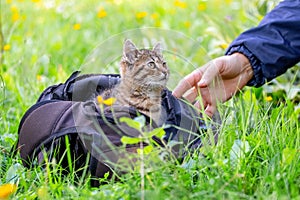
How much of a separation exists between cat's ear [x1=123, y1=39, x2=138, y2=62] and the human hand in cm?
22

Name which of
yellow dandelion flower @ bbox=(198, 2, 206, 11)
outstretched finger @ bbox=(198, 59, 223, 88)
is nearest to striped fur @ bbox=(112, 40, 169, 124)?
outstretched finger @ bbox=(198, 59, 223, 88)

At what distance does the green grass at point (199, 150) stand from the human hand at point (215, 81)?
0.17 feet

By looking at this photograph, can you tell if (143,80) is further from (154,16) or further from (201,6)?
(201,6)

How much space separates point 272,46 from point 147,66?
2.11 feet

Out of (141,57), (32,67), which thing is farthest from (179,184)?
(32,67)

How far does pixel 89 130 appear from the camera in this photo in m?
2.05

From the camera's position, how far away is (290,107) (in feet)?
8.41

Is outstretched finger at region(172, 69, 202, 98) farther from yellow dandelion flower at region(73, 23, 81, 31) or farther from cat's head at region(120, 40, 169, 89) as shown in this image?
yellow dandelion flower at region(73, 23, 81, 31)

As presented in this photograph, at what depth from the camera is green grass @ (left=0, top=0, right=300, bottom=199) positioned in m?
1.71

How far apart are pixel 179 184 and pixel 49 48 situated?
2541 mm

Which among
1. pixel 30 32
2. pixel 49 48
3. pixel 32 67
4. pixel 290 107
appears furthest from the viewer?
pixel 30 32

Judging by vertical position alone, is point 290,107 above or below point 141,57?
below

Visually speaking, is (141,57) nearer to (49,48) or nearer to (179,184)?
(179,184)

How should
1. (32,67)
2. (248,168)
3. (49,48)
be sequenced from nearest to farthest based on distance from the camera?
(248,168), (32,67), (49,48)
